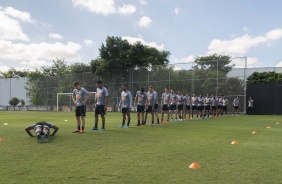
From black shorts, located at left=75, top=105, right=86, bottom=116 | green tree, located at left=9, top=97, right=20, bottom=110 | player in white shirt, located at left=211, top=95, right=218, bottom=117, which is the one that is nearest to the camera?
black shorts, located at left=75, top=105, right=86, bottom=116

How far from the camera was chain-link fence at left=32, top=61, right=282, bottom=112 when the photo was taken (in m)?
31.4

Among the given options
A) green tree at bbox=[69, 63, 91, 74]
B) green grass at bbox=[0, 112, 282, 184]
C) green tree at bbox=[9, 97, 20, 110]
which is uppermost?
green tree at bbox=[69, 63, 91, 74]

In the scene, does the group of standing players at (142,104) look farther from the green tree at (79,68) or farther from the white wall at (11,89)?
the white wall at (11,89)

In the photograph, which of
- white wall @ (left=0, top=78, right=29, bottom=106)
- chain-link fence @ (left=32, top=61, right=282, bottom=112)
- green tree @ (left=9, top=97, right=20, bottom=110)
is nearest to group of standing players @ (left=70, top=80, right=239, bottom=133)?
chain-link fence @ (left=32, top=61, right=282, bottom=112)

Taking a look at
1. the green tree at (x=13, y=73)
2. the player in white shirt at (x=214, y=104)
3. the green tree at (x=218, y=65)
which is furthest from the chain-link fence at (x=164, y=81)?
the green tree at (x=13, y=73)

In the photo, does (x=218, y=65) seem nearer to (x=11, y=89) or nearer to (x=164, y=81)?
(x=164, y=81)

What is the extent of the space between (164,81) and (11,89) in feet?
124

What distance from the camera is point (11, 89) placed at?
61938 millimetres

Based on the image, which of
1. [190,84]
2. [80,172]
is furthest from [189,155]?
[190,84]

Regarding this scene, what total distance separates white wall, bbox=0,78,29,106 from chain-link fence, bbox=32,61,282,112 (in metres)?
10.0

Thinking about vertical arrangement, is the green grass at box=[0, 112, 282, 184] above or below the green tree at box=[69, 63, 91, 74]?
below

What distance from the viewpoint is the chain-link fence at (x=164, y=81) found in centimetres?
3144

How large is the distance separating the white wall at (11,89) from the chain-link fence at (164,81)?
10022 millimetres

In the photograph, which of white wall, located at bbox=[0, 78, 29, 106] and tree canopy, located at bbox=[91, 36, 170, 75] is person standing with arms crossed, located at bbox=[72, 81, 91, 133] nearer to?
tree canopy, located at bbox=[91, 36, 170, 75]
